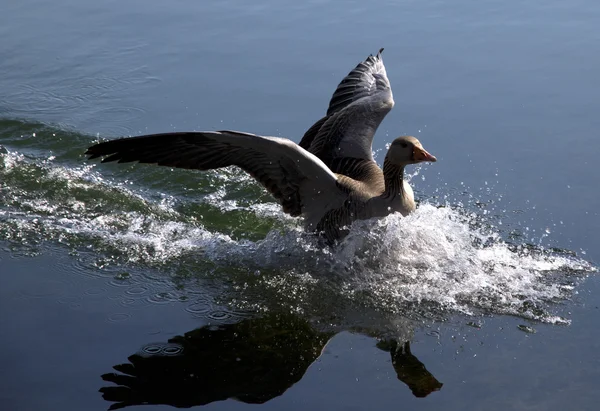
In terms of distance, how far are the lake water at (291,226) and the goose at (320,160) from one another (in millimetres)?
232

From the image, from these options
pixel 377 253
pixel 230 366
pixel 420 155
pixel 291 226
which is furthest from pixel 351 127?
pixel 230 366

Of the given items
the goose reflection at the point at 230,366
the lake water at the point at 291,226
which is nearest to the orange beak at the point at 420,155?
the lake water at the point at 291,226

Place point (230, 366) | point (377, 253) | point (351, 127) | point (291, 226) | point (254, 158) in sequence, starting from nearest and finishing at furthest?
point (230, 366), point (254, 158), point (377, 253), point (351, 127), point (291, 226)

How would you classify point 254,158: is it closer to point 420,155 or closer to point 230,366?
point 420,155

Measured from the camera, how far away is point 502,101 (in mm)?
10023

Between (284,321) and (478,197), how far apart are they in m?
2.82

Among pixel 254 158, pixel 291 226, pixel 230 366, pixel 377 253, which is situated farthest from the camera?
pixel 291 226

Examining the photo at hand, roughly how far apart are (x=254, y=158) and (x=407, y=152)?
1271 mm

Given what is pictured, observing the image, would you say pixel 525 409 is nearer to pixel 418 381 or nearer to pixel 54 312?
pixel 418 381

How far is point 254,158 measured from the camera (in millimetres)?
6961

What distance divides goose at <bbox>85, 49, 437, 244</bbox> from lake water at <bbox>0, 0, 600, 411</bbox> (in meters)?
0.23

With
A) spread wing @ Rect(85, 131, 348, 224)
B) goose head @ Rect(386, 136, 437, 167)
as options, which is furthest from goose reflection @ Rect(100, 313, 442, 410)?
goose head @ Rect(386, 136, 437, 167)

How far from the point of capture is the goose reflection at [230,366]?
5.36 m

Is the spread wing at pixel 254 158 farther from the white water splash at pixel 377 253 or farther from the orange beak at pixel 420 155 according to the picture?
the orange beak at pixel 420 155
